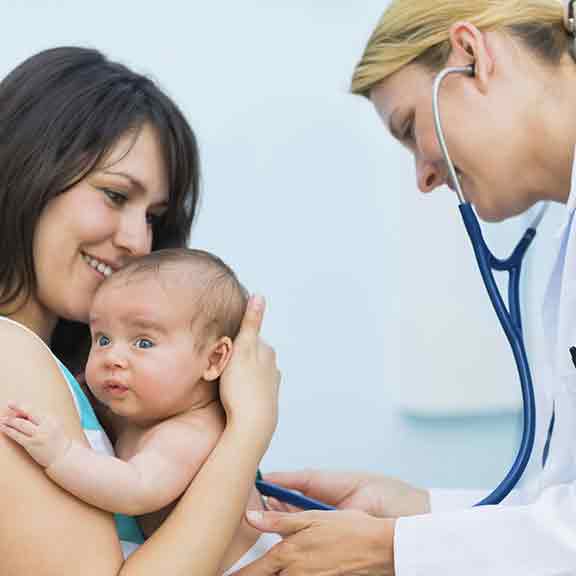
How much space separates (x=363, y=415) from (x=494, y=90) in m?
1.53

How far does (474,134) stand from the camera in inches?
58.6

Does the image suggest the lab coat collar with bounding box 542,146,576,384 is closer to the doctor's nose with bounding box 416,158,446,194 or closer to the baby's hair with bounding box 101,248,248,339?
the doctor's nose with bounding box 416,158,446,194

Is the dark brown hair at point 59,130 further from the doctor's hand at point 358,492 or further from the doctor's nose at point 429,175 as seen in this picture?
the doctor's hand at point 358,492

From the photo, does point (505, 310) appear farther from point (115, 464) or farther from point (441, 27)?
point (115, 464)

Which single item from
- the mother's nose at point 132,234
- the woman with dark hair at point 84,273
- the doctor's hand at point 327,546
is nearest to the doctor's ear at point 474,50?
the woman with dark hair at point 84,273

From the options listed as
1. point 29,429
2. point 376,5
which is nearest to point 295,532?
point 29,429

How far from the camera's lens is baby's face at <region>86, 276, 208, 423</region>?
1.25m

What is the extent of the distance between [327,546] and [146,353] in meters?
0.35

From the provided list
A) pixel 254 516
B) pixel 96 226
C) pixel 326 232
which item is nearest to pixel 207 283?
pixel 96 226

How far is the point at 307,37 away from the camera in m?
2.72

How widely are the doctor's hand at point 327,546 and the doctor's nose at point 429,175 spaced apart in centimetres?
59

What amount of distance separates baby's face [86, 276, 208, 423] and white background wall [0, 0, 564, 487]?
1352 mm

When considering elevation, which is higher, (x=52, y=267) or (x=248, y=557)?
(x=52, y=267)

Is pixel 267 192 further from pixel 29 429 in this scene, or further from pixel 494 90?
pixel 29 429
